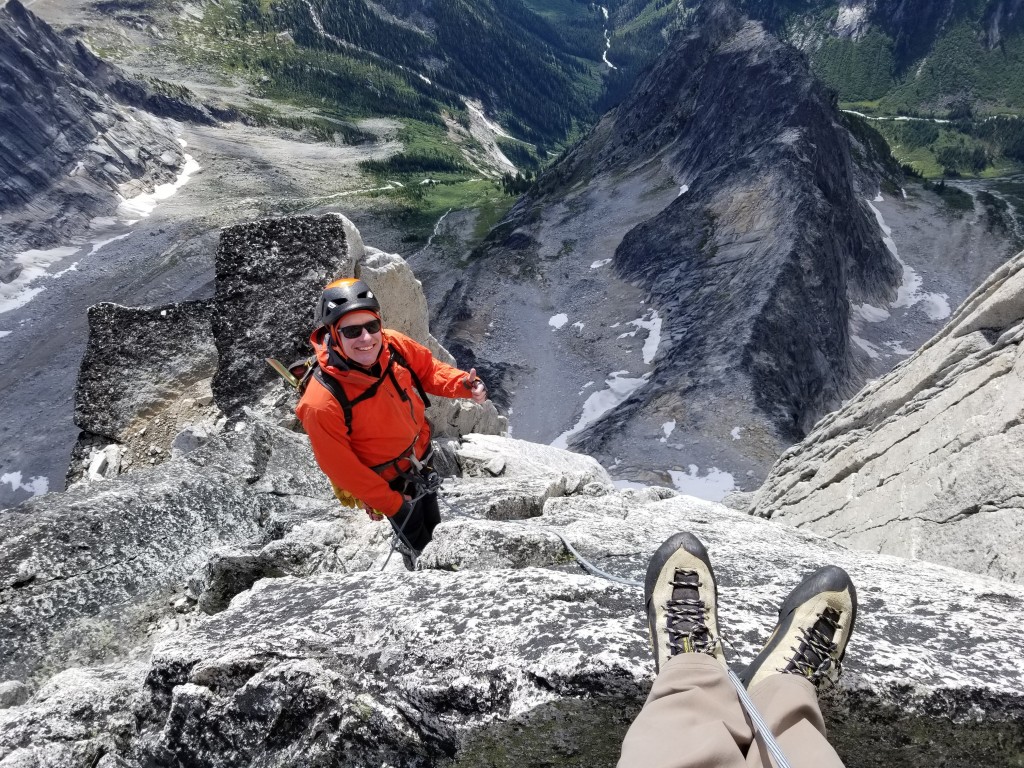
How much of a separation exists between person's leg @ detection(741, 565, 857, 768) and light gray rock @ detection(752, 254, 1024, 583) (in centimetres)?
507

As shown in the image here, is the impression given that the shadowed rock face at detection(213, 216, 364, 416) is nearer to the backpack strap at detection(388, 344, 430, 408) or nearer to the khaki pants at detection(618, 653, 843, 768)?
the backpack strap at detection(388, 344, 430, 408)

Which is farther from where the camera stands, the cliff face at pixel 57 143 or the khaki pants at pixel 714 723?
the cliff face at pixel 57 143

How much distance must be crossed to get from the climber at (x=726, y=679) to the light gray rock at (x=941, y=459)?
17.2 ft

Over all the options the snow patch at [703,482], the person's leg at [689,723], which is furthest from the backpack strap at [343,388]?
the snow patch at [703,482]

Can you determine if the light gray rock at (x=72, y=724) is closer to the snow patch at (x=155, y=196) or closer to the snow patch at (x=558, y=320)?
the snow patch at (x=558, y=320)

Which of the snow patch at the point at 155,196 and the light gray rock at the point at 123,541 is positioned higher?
the light gray rock at the point at 123,541

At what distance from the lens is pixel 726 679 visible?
13.9 ft

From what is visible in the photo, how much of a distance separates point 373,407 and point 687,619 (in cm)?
445

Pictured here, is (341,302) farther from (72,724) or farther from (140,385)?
(140,385)

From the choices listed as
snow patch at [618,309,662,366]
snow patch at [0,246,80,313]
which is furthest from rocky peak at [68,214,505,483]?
snow patch at [0,246,80,313]

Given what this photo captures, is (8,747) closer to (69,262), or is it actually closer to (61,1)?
(69,262)

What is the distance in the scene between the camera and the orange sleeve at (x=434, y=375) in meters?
8.05

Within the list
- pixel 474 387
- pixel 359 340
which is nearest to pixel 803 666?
pixel 474 387

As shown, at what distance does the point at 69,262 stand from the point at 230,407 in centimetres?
12200
